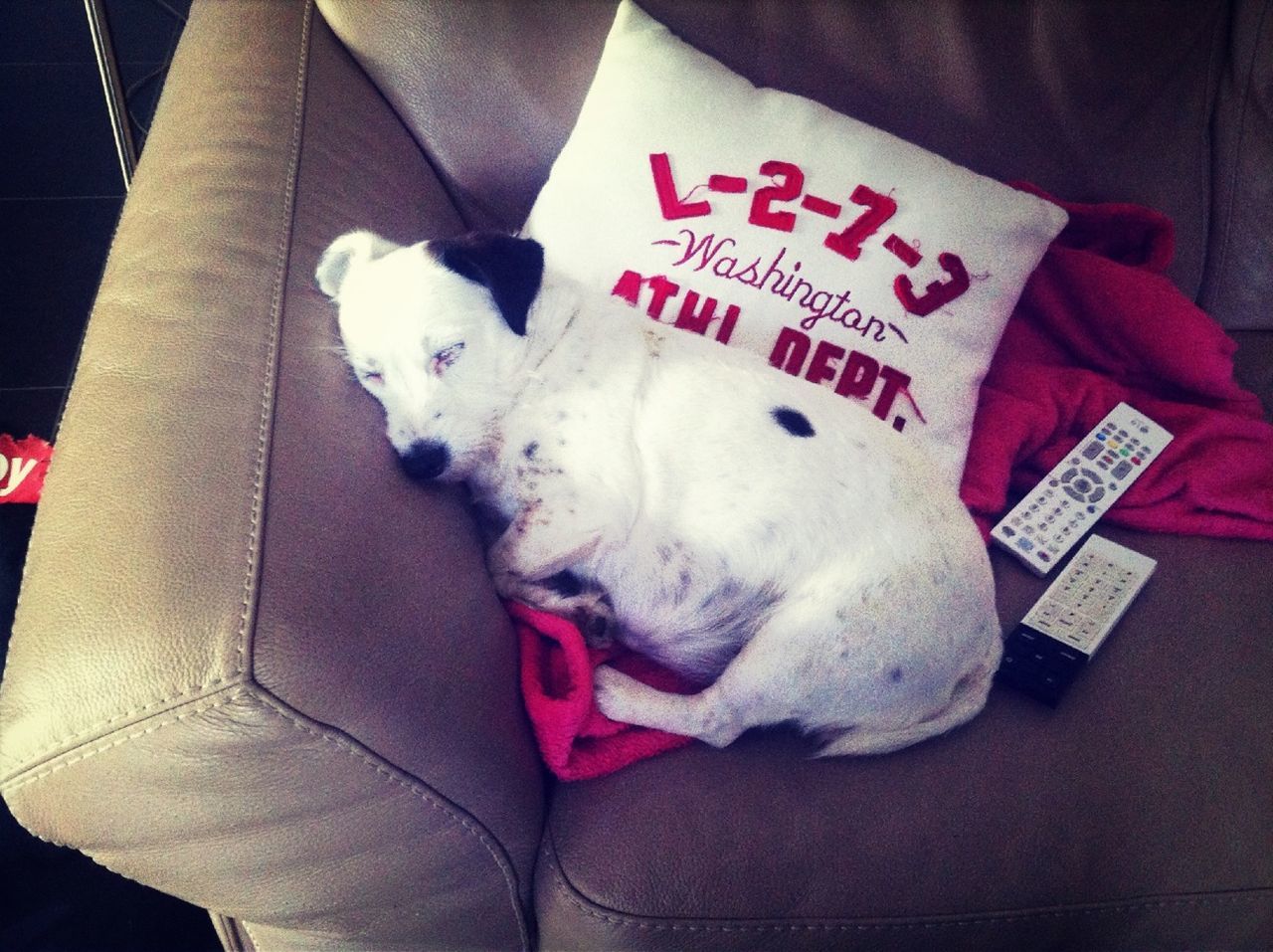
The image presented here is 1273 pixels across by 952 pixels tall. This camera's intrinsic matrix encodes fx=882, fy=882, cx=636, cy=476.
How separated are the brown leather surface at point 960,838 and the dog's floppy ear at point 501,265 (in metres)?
0.65

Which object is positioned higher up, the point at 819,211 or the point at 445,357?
the point at 819,211

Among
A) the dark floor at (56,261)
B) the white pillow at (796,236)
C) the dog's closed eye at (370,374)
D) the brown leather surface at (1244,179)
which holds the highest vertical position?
the brown leather surface at (1244,179)

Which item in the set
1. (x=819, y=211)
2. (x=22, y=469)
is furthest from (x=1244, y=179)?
(x=22, y=469)

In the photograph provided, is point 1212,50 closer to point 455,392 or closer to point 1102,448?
point 1102,448

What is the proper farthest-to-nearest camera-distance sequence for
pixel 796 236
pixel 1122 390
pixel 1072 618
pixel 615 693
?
pixel 1122 390
pixel 796 236
pixel 1072 618
pixel 615 693

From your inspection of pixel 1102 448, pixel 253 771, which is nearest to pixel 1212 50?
pixel 1102 448

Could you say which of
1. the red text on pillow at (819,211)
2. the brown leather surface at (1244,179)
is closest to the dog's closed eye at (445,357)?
the red text on pillow at (819,211)

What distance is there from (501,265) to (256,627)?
63cm

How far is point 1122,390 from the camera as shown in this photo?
162 cm

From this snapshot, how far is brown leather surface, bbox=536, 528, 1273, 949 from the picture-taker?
3.33 feet

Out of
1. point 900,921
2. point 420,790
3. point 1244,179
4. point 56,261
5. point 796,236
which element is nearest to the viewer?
point 420,790

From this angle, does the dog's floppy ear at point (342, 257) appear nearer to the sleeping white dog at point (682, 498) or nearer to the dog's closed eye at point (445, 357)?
the sleeping white dog at point (682, 498)

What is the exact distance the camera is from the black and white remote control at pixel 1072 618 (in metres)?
1.21

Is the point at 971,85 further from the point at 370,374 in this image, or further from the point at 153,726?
the point at 153,726
